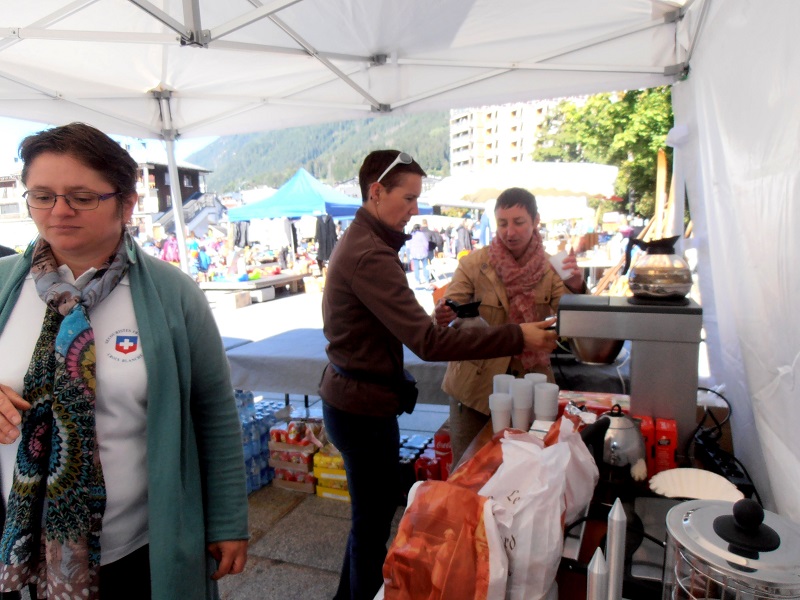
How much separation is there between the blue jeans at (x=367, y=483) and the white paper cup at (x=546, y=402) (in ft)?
1.74

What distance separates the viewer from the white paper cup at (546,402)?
64.8 inches

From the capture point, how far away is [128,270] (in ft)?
→ 4.04

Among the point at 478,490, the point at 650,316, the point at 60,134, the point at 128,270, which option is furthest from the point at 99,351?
the point at 650,316

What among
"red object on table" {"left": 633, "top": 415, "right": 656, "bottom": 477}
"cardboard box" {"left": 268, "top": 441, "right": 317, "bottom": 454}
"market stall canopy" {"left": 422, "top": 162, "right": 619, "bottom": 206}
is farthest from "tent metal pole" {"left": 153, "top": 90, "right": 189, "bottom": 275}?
"market stall canopy" {"left": 422, "top": 162, "right": 619, "bottom": 206}

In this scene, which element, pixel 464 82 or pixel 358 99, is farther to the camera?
pixel 358 99

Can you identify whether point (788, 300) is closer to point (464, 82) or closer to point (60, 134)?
point (60, 134)

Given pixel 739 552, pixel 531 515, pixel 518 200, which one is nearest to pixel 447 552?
pixel 531 515

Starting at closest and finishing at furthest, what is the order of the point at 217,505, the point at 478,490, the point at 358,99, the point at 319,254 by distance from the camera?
the point at 478,490
the point at 217,505
the point at 358,99
the point at 319,254

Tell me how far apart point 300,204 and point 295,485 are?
32.0 ft

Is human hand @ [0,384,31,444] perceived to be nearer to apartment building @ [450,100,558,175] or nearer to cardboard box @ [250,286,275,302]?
cardboard box @ [250,286,275,302]

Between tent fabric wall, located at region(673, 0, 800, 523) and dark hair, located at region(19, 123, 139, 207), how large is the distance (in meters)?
1.49

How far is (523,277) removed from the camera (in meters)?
2.26

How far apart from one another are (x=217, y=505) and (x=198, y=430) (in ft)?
0.64

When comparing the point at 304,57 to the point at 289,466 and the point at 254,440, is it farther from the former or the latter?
the point at 289,466
